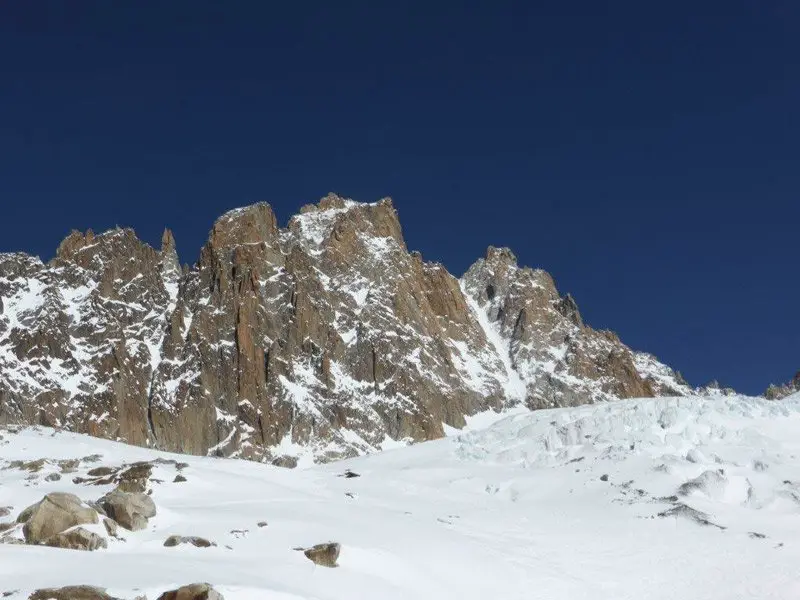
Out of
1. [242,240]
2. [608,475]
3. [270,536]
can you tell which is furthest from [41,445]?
[242,240]

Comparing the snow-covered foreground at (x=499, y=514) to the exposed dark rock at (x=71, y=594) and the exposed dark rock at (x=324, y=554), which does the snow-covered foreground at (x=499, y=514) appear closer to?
the exposed dark rock at (x=324, y=554)

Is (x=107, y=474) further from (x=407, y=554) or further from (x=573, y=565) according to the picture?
(x=573, y=565)

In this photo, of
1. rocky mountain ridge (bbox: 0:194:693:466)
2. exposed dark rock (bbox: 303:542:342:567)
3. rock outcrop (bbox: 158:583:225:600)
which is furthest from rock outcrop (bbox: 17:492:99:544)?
rocky mountain ridge (bbox: 0:194:693:466)

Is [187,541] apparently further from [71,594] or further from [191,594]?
[71,594]

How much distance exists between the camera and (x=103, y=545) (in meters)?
20.3

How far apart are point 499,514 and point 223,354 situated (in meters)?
138

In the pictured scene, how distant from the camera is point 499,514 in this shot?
121 feet

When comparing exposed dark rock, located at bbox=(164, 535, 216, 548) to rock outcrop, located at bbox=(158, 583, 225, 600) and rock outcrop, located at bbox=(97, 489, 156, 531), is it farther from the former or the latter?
rock outcrop, located at bbox=(158, 583, 225, 600)

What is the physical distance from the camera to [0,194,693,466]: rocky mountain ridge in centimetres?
15700

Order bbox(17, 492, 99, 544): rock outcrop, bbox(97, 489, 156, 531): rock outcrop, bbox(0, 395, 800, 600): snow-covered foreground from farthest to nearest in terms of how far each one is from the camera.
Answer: bbox(97, 489, 156, 531): rock outcrop < bbox(0, 395, 800, 600): snow-covered foreground < bbox(17, 492, 99, 544): rock outcrop

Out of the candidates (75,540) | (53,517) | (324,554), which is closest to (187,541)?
(75,540)

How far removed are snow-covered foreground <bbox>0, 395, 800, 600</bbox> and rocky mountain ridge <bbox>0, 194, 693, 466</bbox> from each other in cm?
10996

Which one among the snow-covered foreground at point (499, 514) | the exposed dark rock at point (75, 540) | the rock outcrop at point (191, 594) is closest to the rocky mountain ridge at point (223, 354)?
the snow-covered foreground at point (499, 514)

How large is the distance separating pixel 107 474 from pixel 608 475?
2507 cm
